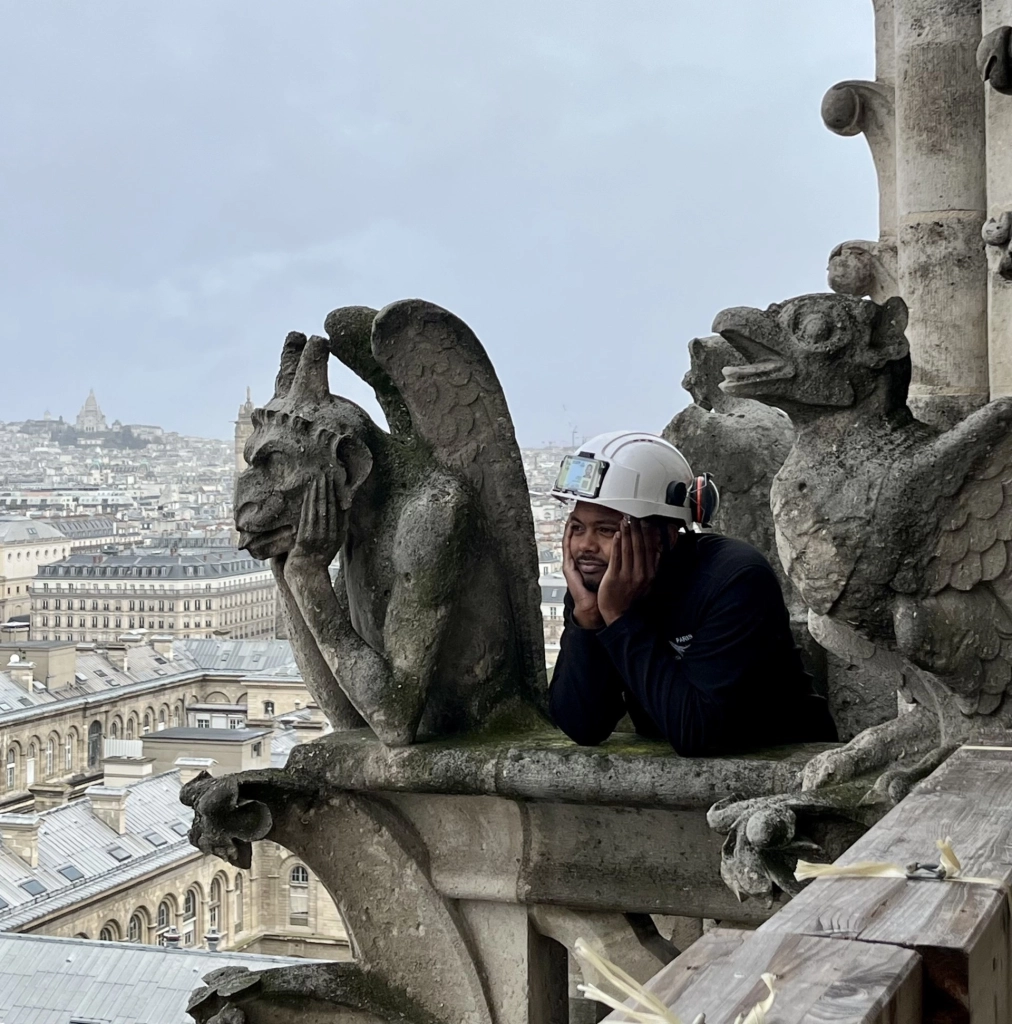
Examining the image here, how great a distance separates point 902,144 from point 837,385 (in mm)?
1418

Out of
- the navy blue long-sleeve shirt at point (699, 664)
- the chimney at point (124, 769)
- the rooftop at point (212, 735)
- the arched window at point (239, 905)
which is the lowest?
the arched window at point (239, 905)

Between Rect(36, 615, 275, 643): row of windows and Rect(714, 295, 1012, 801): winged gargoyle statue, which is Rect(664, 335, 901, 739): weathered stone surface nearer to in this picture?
Rect(714, 295, 1012, 801): winged gargoyle statue

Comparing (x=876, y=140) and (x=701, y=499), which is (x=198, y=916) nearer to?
(x=876, y=140)

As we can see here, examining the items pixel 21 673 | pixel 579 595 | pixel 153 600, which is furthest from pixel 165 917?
pixel 153 600

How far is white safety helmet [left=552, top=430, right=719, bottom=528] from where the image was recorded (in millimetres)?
3129

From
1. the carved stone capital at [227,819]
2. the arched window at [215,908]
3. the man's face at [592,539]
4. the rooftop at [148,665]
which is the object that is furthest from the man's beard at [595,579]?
the rooftop at [148,665]

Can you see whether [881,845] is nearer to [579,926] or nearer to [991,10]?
[579,926]

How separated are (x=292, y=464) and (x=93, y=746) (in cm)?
4090

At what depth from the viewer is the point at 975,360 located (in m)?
3.92

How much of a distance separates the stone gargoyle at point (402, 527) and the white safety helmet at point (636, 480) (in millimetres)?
288

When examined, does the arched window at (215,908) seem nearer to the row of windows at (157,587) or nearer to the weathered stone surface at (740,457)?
the weathered stone surface at (740,457)

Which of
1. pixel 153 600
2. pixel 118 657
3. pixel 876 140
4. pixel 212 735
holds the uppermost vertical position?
pixel 153 600

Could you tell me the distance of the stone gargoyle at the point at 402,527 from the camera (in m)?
3.33

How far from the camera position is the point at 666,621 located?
312 centimetres
